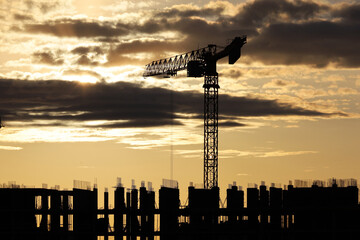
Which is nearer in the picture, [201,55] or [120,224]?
[120,224]

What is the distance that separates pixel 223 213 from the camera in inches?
2594

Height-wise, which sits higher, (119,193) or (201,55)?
(201,55)

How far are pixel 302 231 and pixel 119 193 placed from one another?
56.9ft

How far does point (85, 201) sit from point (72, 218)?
4.63 m

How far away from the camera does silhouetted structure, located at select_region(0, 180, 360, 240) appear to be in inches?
2616

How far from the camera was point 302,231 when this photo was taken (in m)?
67.0

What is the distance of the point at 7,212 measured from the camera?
73.2m

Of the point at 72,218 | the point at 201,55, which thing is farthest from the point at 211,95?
the point at 72,218

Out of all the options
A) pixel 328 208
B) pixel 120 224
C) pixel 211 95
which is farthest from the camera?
pixel 211 95

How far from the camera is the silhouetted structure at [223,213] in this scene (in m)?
66.4

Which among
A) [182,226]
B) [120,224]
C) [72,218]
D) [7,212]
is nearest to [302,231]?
[182,226]

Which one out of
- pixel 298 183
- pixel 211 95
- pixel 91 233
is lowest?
pixel 91 233

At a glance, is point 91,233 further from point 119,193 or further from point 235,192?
point 235,192

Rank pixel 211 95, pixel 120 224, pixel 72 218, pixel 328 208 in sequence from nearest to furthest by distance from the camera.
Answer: pixel 328 208 → pixel 120 224 → pixel 72 218 → pixel 211 95
